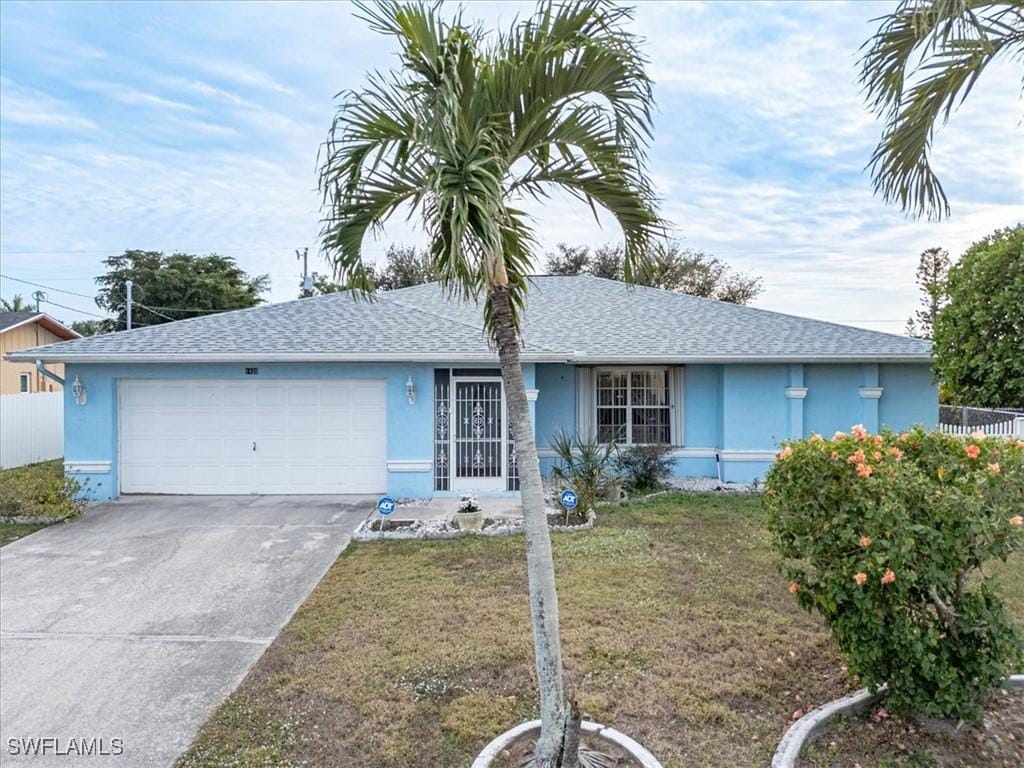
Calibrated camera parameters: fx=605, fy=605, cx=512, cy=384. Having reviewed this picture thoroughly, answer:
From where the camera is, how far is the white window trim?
13.3 m

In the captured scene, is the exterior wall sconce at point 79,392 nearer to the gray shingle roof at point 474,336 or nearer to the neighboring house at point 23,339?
the gray shingle roof at point 474,336

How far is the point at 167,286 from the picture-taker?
35.5 metres

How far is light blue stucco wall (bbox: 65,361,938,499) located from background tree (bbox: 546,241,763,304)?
722 inches

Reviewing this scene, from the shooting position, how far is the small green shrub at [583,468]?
1014cm

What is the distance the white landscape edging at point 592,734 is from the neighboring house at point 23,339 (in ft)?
89.5

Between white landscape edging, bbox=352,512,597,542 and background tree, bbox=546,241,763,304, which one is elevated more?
background tree, bbox=546,241,763,304

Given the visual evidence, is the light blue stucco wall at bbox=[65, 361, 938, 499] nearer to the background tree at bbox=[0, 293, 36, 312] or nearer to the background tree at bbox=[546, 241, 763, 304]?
the background tree at bbox=[546, 241, 763, 304]

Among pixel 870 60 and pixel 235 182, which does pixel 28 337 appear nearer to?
pixel 235 182

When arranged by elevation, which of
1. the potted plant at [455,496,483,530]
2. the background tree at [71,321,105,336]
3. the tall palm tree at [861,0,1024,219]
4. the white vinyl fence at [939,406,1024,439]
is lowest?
the potted plant at [455,496,483,530]

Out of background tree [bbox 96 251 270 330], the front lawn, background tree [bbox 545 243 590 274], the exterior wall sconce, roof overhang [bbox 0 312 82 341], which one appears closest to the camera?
the front lawn

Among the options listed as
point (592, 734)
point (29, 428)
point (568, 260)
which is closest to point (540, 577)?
point (592, 734)

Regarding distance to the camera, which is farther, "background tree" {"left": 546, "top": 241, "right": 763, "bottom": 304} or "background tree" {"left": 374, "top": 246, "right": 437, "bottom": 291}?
"background tree" {"left": 374, "top": 246, "right": 437, "bottom": 291}

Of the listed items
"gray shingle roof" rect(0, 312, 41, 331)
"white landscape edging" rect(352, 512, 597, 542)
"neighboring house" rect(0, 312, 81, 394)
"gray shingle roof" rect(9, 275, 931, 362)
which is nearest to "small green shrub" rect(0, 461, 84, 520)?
"gray shingle roof" rect(9, 275, 931, 362)

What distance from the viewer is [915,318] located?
36.0m
